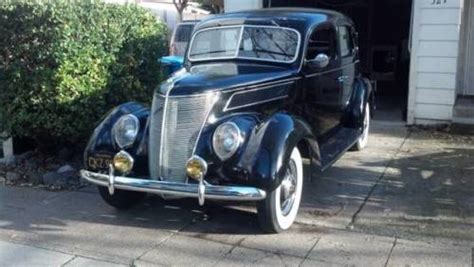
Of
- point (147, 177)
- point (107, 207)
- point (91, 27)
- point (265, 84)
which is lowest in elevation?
point (107, 207)

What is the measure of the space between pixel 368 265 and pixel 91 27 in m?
4.27

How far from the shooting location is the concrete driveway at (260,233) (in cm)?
441

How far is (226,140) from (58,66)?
2.75m

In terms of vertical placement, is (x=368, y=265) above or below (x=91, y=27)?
below

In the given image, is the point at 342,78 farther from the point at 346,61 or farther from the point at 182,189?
the point at 182,189

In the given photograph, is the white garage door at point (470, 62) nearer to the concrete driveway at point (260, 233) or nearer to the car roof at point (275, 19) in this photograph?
the concrete driveway at point (260, 233)

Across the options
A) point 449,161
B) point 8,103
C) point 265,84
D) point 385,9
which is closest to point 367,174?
point 449,161

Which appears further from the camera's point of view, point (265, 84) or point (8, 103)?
point (8, 103)

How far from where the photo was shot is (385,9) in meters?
15.3

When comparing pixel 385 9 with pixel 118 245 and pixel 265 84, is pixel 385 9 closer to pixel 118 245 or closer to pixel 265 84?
pixel 265 84

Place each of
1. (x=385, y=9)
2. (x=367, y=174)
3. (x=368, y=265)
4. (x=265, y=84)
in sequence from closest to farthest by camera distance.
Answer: (x=368, y=265), (x=265, y=84), (x=367, y=174), (x=385, y=9)

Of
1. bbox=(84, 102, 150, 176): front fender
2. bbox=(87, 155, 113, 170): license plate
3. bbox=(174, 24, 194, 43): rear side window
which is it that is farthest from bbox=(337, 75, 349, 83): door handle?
bbox=(174, 24, 194, 43): rear side window

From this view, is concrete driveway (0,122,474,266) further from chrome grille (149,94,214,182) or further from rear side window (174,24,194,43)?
rear side window (174,24,194,43)

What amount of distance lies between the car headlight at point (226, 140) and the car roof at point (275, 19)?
5.94ft
